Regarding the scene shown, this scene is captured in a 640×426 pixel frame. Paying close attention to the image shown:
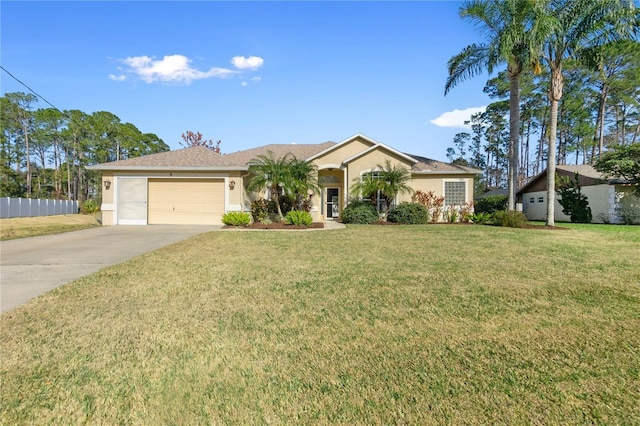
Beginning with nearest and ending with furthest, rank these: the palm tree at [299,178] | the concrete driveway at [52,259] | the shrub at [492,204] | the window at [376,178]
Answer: the concrete driveway at [52,259] < the palm tree at [299,178] < the window at [376,178] < the shrub at [492,204]

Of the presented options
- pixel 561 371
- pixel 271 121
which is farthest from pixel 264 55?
pixel 561 371

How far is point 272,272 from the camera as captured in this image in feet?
18.8

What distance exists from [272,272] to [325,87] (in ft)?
42.3

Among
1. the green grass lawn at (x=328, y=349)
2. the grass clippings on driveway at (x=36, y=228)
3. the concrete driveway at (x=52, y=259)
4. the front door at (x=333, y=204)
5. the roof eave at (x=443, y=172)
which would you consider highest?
the roof eave at (x=443, y=172)

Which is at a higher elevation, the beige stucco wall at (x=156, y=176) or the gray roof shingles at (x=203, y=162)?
the gray roof shingles at (x=203, y=162)

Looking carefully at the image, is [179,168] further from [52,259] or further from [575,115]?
[575,115]

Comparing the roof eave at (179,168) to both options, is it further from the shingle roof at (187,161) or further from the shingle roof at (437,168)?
the shingle roof at (437,168)

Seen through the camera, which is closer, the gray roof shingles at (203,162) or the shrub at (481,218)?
the gray roof shingles at (203,162)

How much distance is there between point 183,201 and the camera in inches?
623

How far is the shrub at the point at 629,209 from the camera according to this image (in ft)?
56.0

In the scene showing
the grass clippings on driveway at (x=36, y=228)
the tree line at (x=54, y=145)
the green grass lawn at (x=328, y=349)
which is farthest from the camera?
the tree line at (x=54, y=145)

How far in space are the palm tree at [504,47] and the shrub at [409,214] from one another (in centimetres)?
466

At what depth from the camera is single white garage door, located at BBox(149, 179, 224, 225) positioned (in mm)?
15750

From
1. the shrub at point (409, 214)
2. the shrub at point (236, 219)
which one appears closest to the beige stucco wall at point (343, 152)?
the shrub at point (409, 214)
